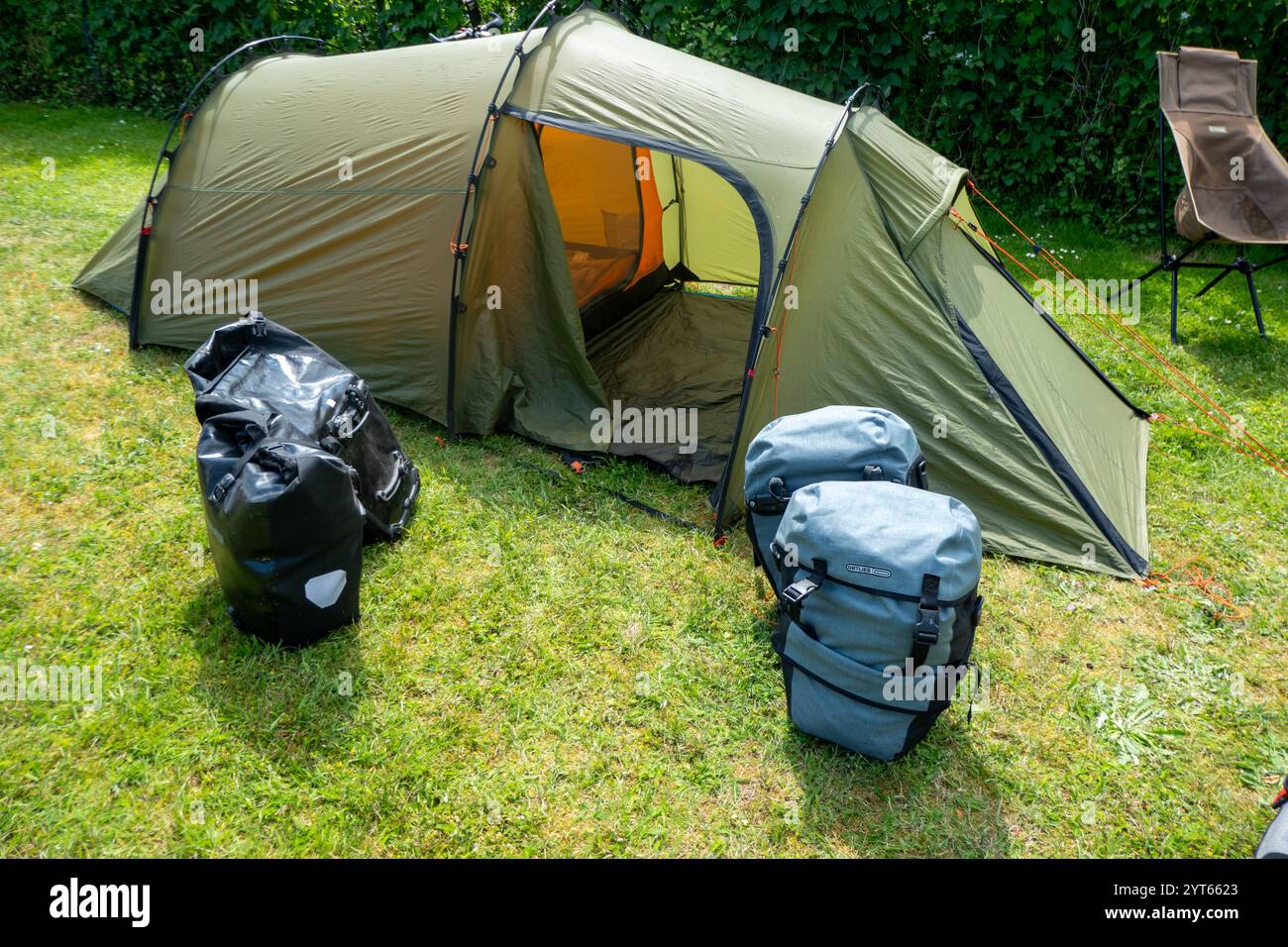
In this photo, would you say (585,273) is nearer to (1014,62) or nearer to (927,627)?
(927,627)

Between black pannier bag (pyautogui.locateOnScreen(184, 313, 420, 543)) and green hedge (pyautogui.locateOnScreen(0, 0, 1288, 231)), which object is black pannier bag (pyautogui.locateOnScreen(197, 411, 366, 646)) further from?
green hedge (pyautogui.locateOnScreen(0, 0, 1288, 231))

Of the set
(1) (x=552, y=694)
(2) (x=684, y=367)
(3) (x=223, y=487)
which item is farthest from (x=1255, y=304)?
(3) (x=223, y=487)

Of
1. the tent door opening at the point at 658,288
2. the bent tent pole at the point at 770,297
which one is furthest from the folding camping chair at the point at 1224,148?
the bent tent pole at the point at 770,297

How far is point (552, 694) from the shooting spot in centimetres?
288

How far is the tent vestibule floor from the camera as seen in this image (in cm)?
420

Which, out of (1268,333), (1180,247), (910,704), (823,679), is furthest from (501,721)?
(1180,247)

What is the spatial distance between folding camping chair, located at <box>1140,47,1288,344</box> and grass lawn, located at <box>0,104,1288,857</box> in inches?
92.9

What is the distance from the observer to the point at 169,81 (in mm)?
9195

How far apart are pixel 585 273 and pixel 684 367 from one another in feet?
3.12

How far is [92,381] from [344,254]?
1477 mm

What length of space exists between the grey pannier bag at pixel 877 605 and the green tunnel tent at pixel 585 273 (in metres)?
1.10

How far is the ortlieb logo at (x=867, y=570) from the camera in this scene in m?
2.40

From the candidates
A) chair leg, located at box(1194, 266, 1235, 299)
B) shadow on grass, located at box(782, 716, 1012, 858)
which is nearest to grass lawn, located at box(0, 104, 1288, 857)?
shadow on grass, located at box(782, 716, 1012, 858)
